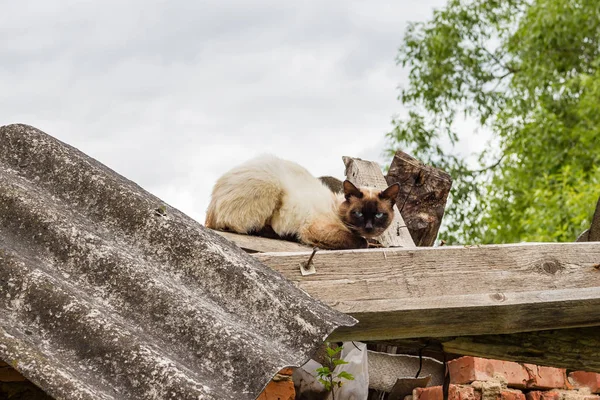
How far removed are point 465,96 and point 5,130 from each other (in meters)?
14.0

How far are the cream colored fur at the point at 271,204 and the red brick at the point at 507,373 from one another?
0.95 m

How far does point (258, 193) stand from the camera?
435cm

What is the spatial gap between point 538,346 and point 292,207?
1.69 m

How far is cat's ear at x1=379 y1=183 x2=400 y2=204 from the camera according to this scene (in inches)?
171

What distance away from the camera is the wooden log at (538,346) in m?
3.01

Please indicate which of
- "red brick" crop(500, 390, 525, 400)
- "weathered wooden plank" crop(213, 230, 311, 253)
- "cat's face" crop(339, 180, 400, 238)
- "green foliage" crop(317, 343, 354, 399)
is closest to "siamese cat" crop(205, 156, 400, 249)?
"cat's face" crop(339, 180, 400, 238)

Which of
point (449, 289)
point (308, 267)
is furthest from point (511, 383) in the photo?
point (308, 267)

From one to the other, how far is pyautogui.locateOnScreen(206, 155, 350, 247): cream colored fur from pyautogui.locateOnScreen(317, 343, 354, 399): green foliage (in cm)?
82

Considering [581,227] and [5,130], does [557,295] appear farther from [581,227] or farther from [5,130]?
[581,227]

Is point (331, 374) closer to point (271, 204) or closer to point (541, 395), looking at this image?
point (271, 204)

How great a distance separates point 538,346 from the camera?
3.04 m

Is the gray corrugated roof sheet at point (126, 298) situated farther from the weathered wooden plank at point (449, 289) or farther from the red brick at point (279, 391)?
the red brick at point (279, 391)

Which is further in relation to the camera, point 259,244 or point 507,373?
point 507,373

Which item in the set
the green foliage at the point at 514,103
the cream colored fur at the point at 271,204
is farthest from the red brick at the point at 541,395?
the green foliage at the point at 514,103
